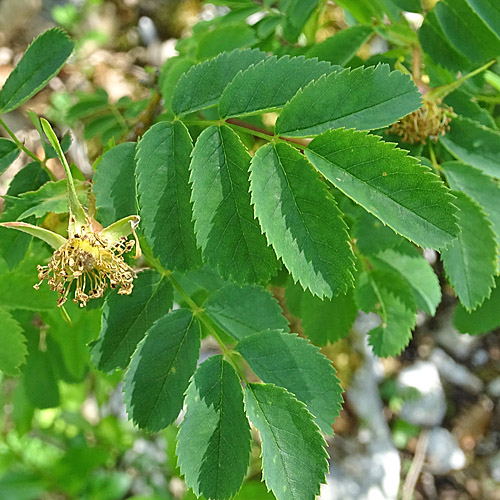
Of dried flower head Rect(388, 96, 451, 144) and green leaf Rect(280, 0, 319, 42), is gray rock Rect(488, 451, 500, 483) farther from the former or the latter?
green leaf Rect(280, 0, 319, 42)

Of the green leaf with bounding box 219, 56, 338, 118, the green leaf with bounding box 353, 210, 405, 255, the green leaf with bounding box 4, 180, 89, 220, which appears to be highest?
the green leaf with bounding box 219, 56, 338, 118

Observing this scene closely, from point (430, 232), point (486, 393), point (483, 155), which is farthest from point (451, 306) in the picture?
point (430, 232)

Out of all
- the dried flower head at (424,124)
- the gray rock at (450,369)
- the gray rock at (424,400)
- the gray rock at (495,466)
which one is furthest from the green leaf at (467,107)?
the gray rock at (495,466)

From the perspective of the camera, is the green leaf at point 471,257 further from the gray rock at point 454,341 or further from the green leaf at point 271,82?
the gray rock at point 454,341

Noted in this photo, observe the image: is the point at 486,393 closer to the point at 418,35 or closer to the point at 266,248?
the point at 418,35

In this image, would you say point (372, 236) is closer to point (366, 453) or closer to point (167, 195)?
point (167, 195)

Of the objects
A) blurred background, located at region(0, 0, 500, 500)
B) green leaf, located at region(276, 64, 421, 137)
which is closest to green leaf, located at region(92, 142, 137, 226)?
green leaf, located at region(276, 64, 421, 137)
